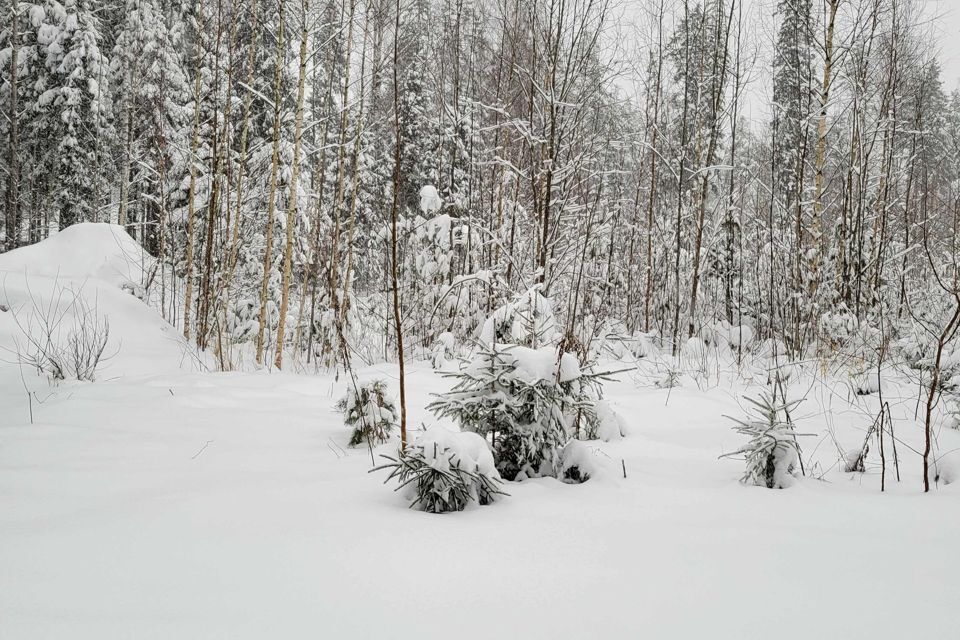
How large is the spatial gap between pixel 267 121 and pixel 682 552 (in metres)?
14.5

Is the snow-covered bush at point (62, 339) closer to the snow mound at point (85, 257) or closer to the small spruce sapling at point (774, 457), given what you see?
the snow mound at point (85, 257)

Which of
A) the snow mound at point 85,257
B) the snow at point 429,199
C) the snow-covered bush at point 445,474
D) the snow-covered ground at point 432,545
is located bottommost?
the snow-covered ground at point 432,545

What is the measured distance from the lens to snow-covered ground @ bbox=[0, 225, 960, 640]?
112 centimetres

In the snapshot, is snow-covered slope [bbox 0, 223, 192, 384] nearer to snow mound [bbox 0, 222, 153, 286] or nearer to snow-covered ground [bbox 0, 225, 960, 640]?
snow mound [bbox 0, 222, 153, 286]

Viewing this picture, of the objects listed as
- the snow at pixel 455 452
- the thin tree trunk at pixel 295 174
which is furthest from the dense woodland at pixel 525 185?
the snow at pixel 455 452

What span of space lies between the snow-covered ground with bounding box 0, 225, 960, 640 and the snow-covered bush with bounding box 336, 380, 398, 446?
0.13 meters

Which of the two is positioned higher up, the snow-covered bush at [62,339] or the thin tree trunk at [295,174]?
the thin tree trunk at [295,174]

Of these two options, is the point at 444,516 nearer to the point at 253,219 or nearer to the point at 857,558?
the point at 857,558

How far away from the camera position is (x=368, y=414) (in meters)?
2.64

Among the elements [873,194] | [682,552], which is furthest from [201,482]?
[873,194]

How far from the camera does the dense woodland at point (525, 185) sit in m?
4.89

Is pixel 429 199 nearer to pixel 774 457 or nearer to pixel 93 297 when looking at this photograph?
pixel 774 457

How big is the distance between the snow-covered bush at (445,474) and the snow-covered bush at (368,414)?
0.78m

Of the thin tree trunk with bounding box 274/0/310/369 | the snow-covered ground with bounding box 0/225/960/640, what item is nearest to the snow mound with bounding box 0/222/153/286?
the thin tree trunk with bounding box 274/0/310/369
